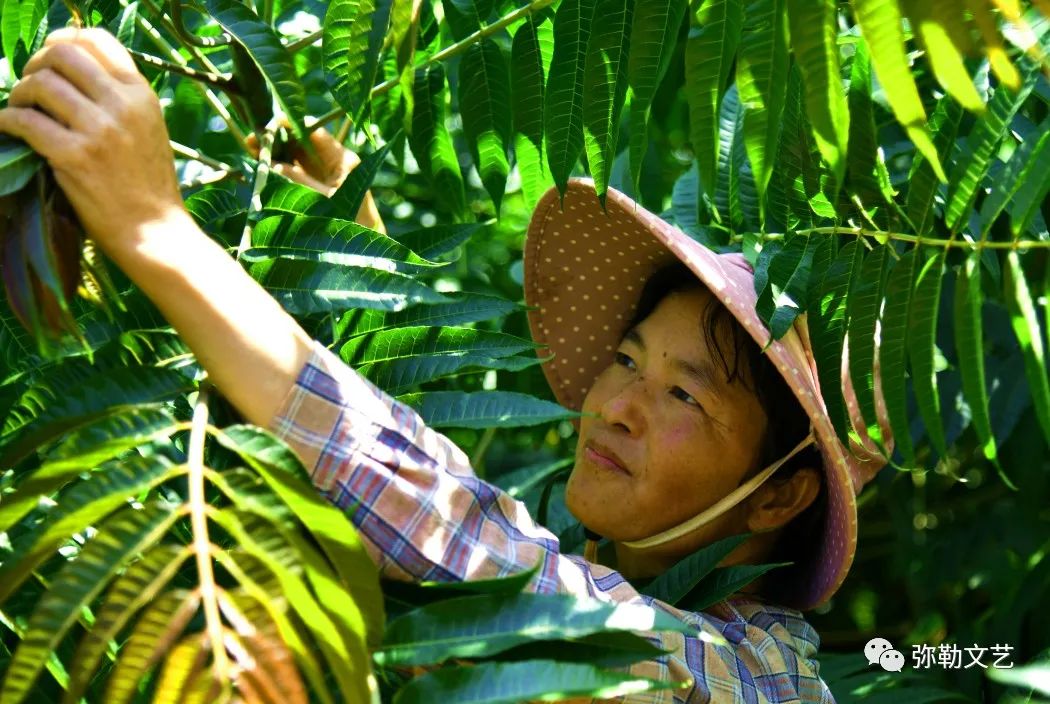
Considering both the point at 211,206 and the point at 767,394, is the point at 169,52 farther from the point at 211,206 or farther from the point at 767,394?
the point at 767,394

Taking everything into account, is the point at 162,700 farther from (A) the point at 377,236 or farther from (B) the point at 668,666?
(B) the point at 668,666

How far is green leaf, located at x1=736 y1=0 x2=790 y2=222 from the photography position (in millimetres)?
900

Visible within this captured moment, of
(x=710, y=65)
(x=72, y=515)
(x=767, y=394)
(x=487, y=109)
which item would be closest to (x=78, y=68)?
(x=72, y=515)

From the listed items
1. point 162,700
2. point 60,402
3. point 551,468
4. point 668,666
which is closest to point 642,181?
point 551,468

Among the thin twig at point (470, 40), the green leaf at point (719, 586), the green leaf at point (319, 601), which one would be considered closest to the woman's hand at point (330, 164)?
the thin twig at point (470, 40)

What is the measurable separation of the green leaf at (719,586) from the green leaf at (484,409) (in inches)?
15.1

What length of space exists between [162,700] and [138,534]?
95mm

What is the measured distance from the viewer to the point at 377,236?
40.6 inches

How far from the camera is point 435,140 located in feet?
4.74

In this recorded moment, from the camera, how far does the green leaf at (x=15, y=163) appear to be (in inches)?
33.7

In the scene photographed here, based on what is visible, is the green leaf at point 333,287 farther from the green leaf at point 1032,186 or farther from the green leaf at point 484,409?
the green leaf at point 1032,186

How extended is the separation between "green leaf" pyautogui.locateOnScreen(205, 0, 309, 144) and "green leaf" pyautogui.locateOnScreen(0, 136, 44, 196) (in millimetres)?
226

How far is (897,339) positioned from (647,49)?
34cm

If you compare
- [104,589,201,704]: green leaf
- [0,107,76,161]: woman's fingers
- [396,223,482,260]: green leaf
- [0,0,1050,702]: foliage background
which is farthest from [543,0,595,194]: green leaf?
[104,589,201,704]: green leaf
